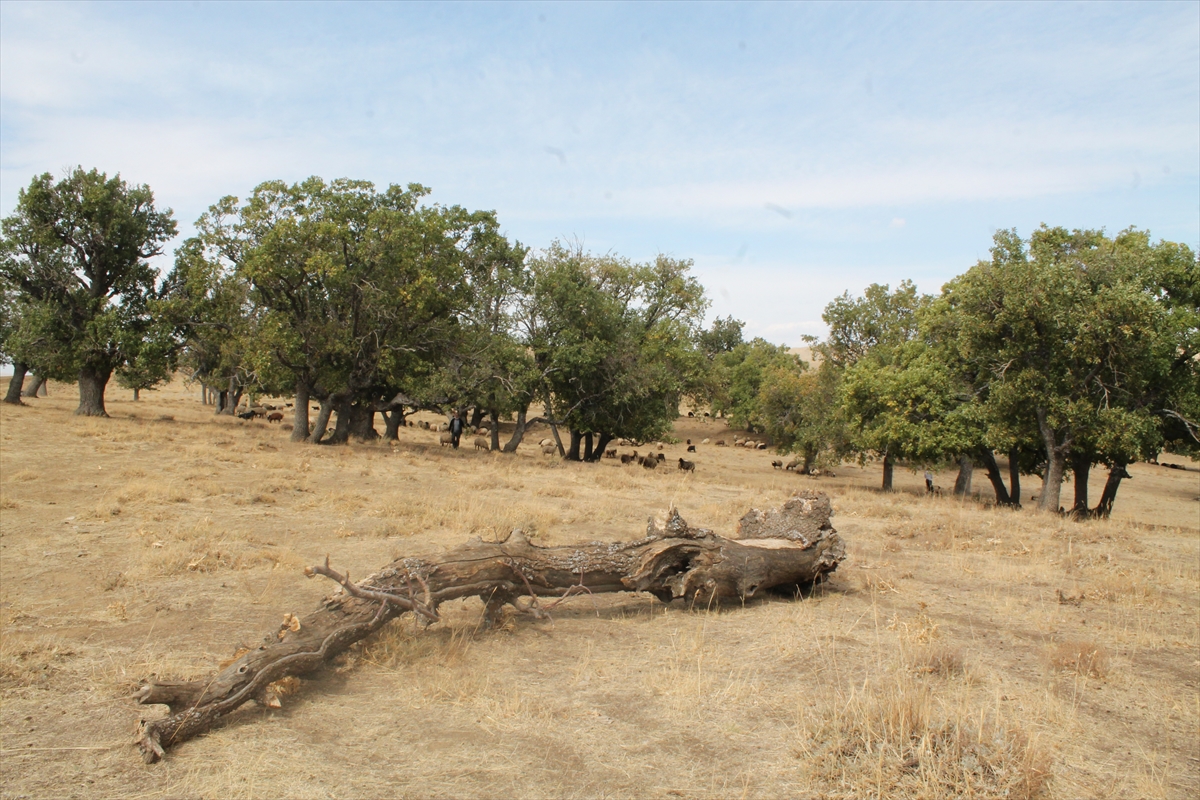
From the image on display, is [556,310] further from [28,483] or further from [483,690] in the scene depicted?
[483,690]

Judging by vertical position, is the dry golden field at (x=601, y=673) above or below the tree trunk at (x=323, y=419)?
below

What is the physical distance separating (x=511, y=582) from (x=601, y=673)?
1.51 m

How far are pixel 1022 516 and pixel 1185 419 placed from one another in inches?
193

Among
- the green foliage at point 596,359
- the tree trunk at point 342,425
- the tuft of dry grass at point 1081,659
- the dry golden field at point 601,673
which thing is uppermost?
the green foliage at point 596,359

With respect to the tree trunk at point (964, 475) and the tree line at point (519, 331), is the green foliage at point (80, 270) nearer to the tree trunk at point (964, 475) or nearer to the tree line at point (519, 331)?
the tree line at point (519, 331)

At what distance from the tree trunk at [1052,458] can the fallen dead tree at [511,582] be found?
12.7 m

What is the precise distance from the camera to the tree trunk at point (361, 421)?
31359 millimetres

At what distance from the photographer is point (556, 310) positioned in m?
32.4

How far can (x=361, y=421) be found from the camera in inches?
1271

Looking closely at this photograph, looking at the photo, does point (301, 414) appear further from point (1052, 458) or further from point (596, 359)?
point (1052, 458)

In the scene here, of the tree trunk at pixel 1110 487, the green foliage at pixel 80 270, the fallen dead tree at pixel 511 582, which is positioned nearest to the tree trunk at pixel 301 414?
the green foliage at pixel 80 270

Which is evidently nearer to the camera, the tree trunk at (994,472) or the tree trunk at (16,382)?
the tree trunk at (994,472)

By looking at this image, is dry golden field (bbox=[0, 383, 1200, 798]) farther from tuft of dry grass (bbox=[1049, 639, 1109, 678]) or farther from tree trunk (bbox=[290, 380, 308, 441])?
tree trunk (bbox=[290, 380, 308, 441])

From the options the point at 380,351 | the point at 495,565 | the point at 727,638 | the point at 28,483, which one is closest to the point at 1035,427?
the point at 727,638
